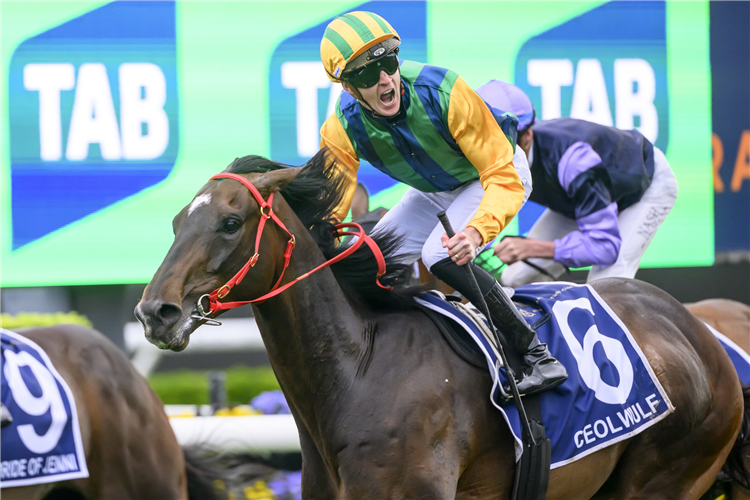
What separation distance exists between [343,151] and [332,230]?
0.30m

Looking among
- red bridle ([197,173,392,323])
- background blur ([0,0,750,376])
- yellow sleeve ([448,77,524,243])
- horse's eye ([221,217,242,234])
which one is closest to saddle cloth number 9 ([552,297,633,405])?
yellow sleeve ([448,77,524,243])

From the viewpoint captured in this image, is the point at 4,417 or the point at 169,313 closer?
the point at 169,313

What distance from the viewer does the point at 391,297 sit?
2.32 m

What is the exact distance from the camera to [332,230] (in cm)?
232

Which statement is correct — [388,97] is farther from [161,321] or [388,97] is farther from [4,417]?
[4,417]

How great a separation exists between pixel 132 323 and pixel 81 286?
445mm

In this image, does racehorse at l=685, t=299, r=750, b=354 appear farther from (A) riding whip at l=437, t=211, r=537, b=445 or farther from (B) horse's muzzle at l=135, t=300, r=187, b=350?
(B) horse's muzzle at l=135, t=300, r=187, b=350

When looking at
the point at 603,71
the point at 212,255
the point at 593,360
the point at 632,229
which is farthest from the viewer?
the point at 603,71

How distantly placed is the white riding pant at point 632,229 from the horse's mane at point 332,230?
6.16 feet

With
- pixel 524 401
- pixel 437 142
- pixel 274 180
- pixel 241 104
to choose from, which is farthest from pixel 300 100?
pixel 524 401

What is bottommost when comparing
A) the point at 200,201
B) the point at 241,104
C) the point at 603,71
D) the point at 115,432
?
the point at 115,432

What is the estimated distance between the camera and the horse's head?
182 cm

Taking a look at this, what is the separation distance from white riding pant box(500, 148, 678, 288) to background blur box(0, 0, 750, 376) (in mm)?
1172

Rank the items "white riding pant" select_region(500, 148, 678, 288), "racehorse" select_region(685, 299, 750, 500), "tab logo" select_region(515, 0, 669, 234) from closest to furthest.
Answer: "racehorse" select_region(685, 299, 750, 500) → "white riding pant" select_region(500, 148, 678, 288) → "tab logo" select_region(515, 0, 669, 234)
